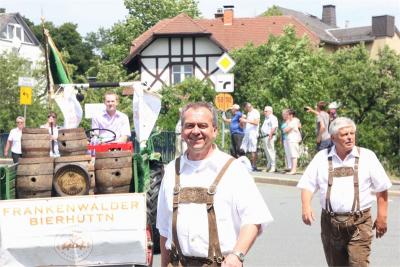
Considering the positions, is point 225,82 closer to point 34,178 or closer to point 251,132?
A: point 251,132

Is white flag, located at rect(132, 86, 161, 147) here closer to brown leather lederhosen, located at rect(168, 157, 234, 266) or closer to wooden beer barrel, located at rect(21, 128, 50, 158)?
wooden beer barrel, located at rect(21, 128, 50, 158)

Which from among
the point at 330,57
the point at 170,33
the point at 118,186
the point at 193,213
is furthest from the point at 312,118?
the point at 170,33

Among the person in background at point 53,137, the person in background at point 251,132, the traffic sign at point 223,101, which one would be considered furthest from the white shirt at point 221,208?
the traffic sign at point 223,101

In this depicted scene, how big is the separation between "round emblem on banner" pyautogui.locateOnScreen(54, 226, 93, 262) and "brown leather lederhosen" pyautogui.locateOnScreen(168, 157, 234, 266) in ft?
11.3

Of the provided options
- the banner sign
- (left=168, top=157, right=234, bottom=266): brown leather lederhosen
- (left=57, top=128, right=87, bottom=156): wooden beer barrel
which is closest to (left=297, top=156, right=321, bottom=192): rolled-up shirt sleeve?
the banner sign

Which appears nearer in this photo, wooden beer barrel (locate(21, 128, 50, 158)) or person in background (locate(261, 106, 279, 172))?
wooden beer barrel (locate(21, 128, 50, 158))

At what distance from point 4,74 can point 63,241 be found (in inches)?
1332

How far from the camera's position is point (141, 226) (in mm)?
7688

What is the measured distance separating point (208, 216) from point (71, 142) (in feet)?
13.9

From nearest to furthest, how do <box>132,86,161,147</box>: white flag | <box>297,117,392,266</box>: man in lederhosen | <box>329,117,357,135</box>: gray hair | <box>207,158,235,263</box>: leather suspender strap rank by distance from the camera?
<box>207,158,235,263</box>: leather suspender strap
<box>297,117,392,266</box>: man in lederhosen
<box>329,117,357,135</box>: gray hair
<box>132,86,161,147</box>: white flag

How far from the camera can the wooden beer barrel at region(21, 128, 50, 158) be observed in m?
8.33

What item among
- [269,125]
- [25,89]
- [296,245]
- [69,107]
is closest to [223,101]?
[269,125]

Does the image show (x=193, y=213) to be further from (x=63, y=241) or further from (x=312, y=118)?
(x=312, y=118)

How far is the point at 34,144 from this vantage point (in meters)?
8.34
